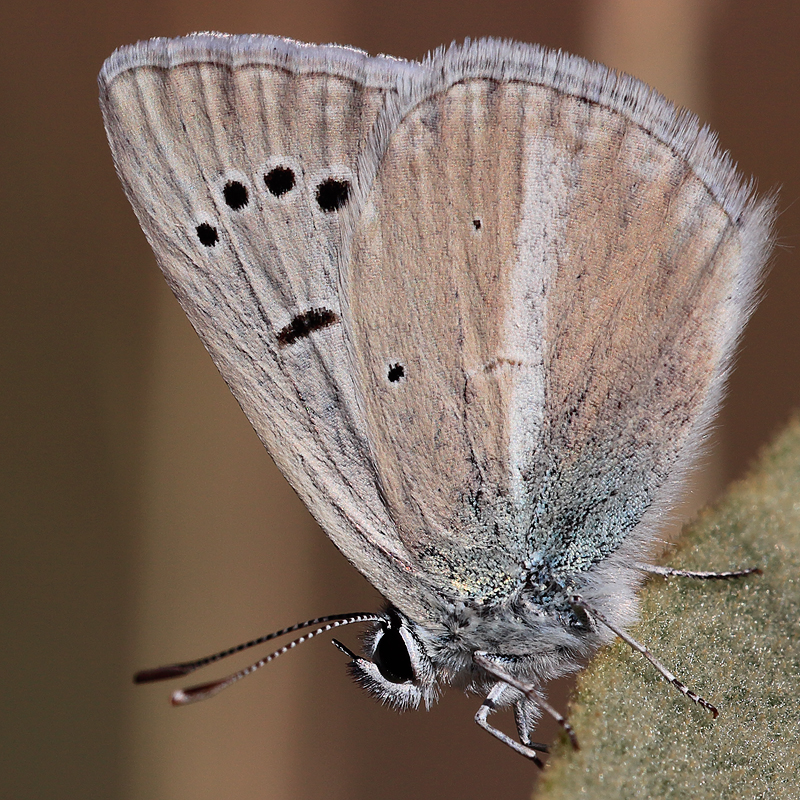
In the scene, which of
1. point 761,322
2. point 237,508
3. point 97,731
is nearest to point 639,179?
point 761,322

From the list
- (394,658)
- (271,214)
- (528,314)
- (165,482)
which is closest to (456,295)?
(528,314)

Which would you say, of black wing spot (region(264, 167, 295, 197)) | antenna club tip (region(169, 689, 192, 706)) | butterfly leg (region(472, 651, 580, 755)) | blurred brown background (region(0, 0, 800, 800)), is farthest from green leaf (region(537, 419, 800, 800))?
blurred brown background (region(0, 0, 800, 800))

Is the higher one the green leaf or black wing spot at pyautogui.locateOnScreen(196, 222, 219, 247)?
black wing spot at pyautogui.locateOnScreen(196, 222, 219, 247)

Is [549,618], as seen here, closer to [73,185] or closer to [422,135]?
[422,135]

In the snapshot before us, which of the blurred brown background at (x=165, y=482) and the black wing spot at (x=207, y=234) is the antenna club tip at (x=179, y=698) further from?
the blurred brown background at (x=165, y=482)

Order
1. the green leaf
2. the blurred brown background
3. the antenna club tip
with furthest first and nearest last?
the blurred brown background
the antenna club tip
the green leaf

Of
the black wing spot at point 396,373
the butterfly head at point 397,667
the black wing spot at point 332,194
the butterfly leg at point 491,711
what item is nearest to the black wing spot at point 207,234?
the black wing spot at point 332,194

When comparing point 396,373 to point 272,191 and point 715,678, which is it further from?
point 715,678

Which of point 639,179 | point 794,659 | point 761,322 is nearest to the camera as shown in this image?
point 794,659

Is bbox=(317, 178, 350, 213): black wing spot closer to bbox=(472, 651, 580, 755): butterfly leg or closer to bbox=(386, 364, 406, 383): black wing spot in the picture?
bbox=(386, 364, 406, 383): black wing spot
